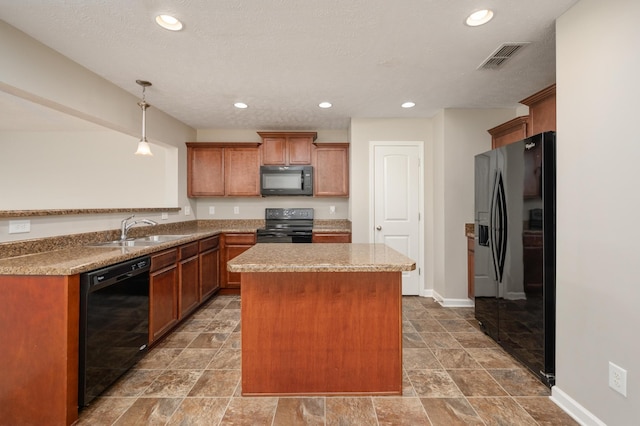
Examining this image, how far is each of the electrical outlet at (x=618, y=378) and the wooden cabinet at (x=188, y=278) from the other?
10.7 feet

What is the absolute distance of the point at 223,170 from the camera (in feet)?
14.3

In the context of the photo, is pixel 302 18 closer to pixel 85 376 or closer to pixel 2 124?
pixel 85 376

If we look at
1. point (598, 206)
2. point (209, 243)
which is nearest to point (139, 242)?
point (209, 243)

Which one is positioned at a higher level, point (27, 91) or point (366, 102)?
point (366, 102)

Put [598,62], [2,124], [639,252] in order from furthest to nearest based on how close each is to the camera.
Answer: [2,124], [598,62], [639,252]

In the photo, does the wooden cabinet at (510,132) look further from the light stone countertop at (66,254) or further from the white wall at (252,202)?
the light stone countertop at (66,254)

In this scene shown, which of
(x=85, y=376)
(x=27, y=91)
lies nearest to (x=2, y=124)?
(x=27, y=91)

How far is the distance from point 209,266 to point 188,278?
1.92 feet

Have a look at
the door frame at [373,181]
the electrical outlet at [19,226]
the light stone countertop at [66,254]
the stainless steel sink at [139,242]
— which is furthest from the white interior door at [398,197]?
the electrical outlet at [19,226]

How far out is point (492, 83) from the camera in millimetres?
2848

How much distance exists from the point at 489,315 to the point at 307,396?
1.82 m

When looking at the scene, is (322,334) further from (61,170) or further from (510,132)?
(61,170)

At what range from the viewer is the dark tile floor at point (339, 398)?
1702mm

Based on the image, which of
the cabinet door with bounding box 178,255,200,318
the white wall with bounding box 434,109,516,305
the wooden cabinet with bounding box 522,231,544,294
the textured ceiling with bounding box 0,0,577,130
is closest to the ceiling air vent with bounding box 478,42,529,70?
the textured ceiling with bounding box 0,0,577,130
